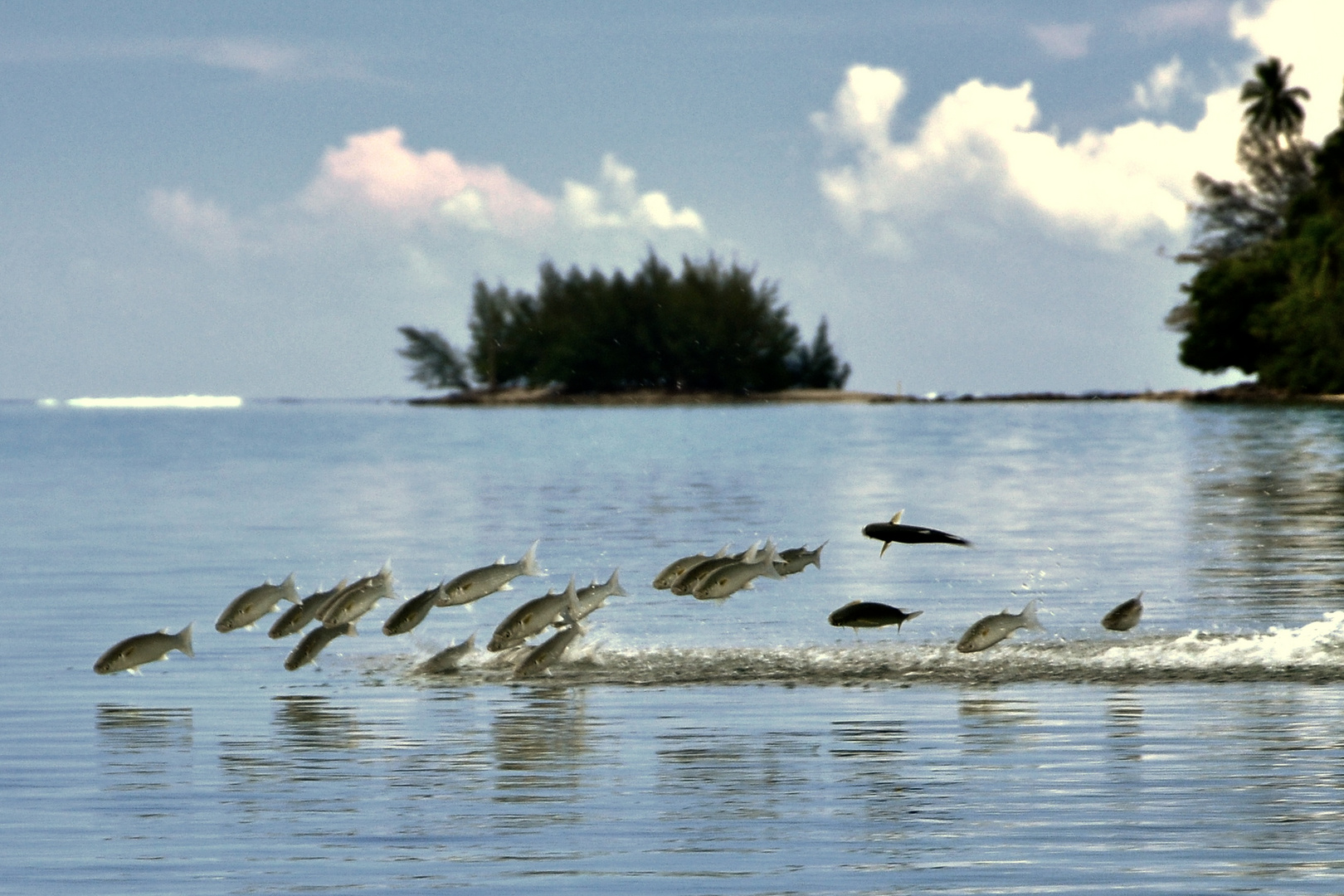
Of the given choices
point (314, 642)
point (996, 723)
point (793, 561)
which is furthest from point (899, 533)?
point (314, 642)

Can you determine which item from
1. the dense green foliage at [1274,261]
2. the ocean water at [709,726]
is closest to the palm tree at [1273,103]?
the dense green foliage at [1274,261]

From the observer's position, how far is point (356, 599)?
17.3 meters

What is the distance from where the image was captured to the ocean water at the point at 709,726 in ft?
33.0

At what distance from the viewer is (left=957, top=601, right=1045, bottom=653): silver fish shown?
667 inches

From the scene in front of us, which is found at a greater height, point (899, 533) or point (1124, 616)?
point (899, 533)

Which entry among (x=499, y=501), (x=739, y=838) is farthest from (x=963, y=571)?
(x=499, y=501)

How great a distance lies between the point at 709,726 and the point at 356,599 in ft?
13.2

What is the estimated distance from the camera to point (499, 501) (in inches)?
2044

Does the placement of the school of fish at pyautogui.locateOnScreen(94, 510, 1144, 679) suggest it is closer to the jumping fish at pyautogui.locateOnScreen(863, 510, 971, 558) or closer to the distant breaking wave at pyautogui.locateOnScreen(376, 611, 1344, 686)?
the jumping fish at pyautogui.locateOnScreen(863, 510, 971, 558)

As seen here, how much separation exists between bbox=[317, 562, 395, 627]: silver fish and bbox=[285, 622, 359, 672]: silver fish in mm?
112

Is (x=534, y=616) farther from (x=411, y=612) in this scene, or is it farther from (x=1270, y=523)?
(x=1270, y=523)

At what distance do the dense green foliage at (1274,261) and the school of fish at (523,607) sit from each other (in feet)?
330

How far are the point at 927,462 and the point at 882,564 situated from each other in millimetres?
41961

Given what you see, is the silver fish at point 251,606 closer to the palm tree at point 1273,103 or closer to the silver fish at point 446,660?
the silver fish at point 446,660
